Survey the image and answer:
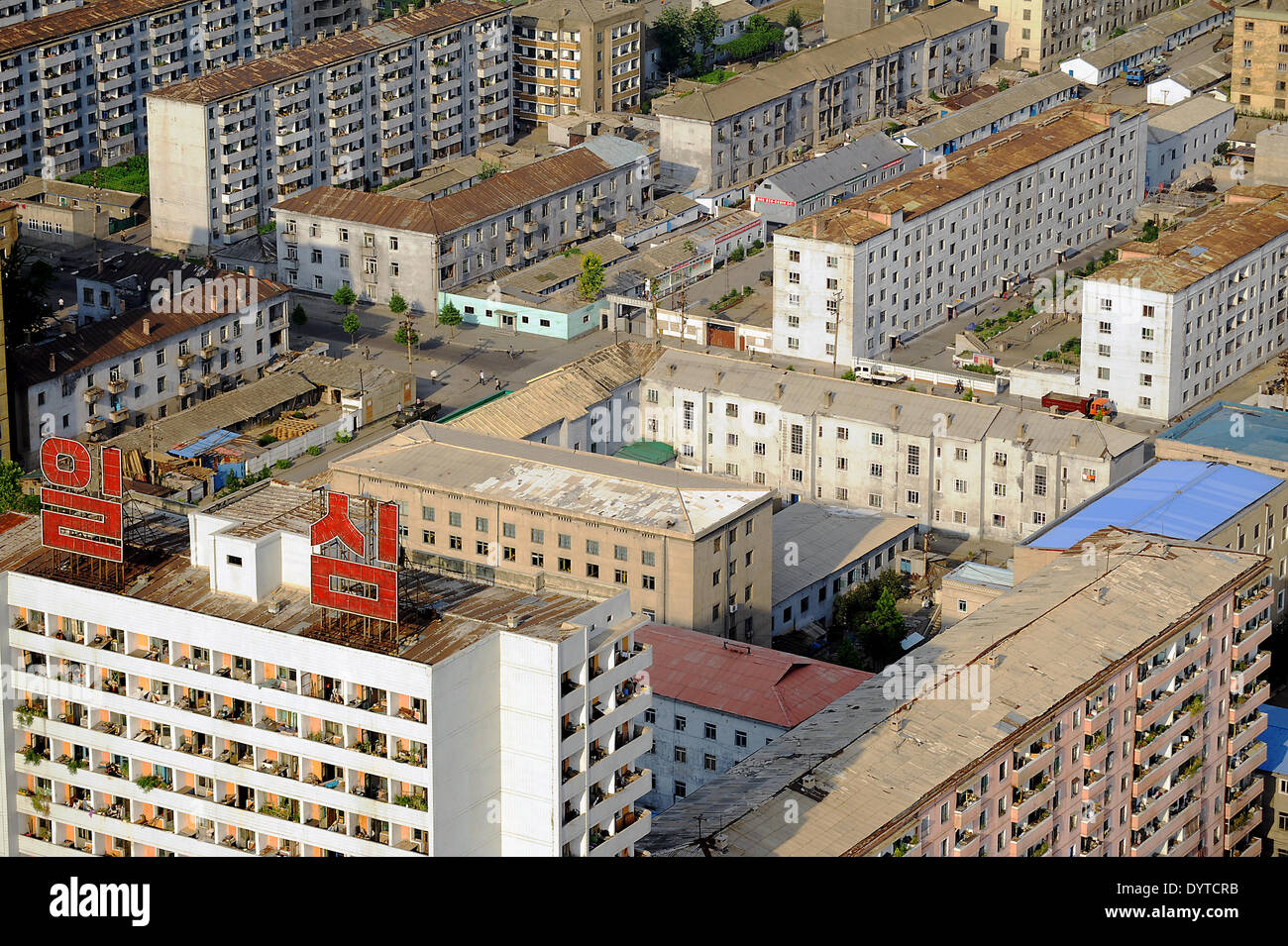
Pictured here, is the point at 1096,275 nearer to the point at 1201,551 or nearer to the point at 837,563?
the point at 837,563

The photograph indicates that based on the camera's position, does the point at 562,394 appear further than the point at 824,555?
Yes

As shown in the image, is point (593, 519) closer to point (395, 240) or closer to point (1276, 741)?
point (1276, 741)

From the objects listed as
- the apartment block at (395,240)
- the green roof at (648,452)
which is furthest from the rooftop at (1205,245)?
the apartment block at (395,240)

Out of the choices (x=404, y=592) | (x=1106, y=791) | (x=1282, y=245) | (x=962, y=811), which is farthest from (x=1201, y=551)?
(x=1282, y=245)

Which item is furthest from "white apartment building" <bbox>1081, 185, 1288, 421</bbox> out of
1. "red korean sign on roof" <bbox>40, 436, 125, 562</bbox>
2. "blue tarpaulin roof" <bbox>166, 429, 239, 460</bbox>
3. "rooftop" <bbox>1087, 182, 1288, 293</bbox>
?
"red korean sign on roof" <bbox>40, 436, 125, 562</bbox>

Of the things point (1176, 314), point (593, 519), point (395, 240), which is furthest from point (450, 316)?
point (593, 519)

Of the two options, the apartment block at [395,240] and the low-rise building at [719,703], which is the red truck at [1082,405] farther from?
the low-rise building at [719,703]

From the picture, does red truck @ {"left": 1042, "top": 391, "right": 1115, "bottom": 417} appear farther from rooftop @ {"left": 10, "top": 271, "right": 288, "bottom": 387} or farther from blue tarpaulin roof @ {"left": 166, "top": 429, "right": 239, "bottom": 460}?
blue tarpaulin roof @ {"left": 166, "top": 429, "right": 239, "bottom": 460}
